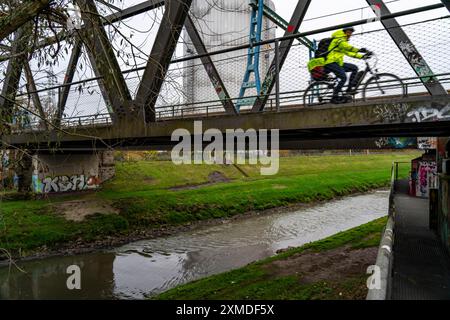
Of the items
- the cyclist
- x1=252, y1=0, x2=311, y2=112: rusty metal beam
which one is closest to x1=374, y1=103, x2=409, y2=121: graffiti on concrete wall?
the cyclist

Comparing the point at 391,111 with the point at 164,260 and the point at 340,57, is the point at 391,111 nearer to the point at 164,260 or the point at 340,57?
the point at 340,57

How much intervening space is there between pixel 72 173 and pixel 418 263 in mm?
21809

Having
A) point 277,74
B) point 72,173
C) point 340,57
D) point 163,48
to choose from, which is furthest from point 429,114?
point 72,173

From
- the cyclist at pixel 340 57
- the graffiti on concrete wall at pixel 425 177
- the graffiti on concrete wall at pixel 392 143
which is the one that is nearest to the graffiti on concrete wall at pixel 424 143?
the graffiti on concrete wall at pixel 392 143

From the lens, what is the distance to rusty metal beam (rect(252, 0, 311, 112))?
812 cm

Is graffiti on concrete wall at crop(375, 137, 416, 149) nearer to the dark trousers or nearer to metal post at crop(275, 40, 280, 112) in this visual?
the dark trousers

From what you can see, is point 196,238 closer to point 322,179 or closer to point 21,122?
point 21,122

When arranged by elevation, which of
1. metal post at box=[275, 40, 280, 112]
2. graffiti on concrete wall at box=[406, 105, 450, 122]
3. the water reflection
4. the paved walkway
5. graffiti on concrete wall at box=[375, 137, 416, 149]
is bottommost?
the water reflection

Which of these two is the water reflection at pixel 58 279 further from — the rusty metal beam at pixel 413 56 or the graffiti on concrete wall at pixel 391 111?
the rusty metal beam at pixel 413 56

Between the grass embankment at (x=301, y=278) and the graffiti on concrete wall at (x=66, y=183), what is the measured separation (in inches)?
651

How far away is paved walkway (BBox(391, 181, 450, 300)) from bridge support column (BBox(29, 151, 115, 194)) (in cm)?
1884

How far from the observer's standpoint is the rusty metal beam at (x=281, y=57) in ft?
26.7

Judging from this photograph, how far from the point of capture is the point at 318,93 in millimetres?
7656
